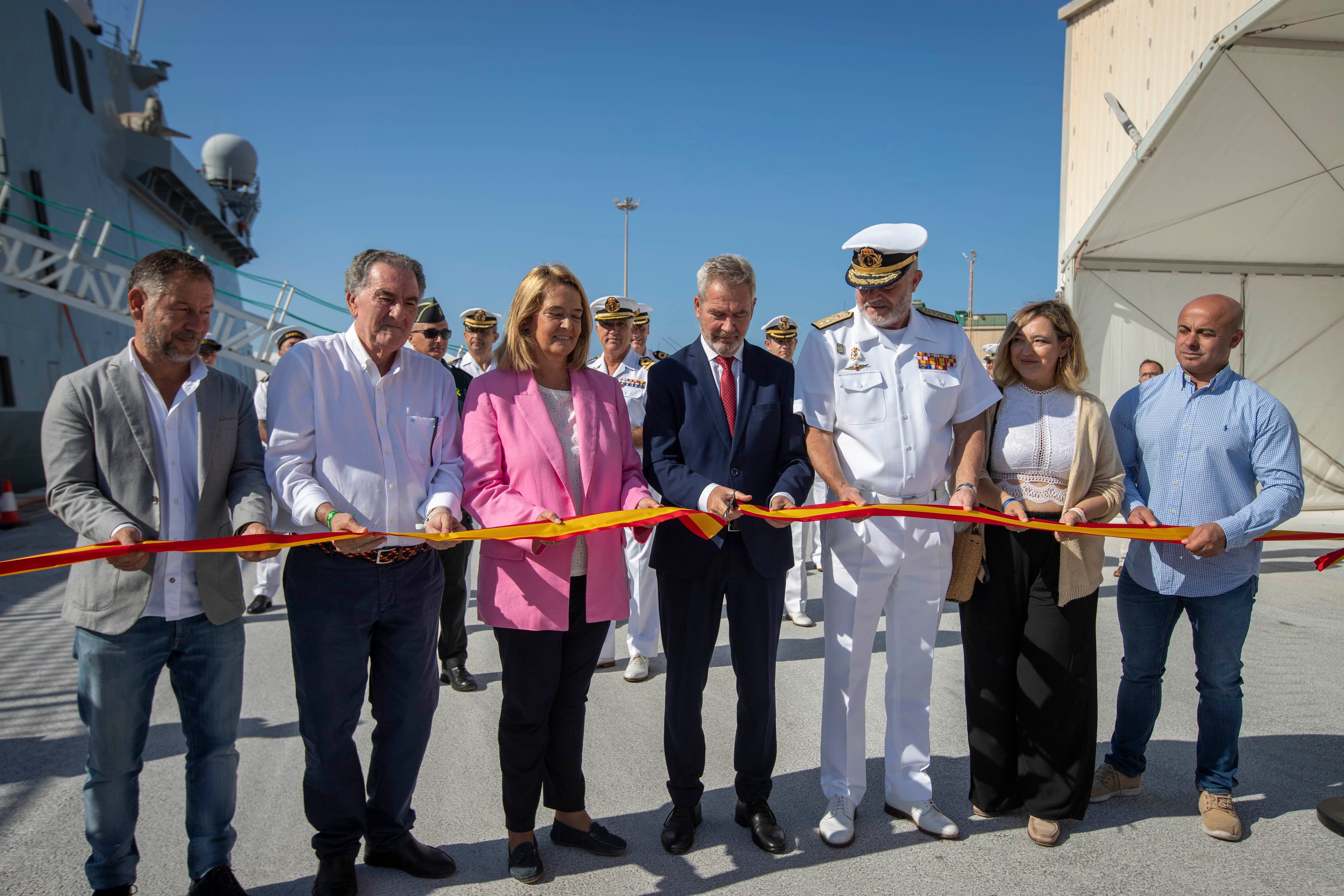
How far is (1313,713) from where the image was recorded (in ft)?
14.1

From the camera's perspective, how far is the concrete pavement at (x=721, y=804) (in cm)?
281

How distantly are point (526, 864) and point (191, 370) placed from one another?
210 centimetres

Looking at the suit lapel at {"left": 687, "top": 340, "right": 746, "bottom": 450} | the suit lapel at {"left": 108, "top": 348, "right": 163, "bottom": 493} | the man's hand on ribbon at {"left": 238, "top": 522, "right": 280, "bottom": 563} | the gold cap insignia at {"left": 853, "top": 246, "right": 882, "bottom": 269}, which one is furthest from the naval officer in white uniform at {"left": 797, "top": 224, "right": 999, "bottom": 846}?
the suit lapel at {"left": 108, "top": 348, "right": 163, "bottom": 493}

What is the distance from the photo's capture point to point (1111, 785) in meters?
3.41

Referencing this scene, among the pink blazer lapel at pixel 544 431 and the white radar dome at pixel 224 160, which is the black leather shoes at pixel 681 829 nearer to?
the pink blazer lapel at pixel 544 431

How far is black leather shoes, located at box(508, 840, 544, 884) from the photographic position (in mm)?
2795

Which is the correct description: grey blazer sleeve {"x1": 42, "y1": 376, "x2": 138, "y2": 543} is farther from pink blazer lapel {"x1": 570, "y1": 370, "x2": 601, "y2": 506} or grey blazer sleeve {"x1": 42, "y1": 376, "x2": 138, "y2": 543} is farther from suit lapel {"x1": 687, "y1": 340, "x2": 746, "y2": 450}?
suit lapel {"x1": 687, "y1": 340, "x2": 746, "y2": 450}

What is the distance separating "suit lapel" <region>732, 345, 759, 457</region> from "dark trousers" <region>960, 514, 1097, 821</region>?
114 cm

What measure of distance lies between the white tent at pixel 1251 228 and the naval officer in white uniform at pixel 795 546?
378 cm

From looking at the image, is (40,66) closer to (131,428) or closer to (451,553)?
(451,553)

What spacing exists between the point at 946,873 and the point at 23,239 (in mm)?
15250

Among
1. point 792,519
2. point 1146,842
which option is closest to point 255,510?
point 792,519

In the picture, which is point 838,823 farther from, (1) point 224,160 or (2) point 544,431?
(1) point 224,160

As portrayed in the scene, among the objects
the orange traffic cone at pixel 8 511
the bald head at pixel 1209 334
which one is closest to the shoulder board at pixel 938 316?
the bald head at pixel 1209 334
